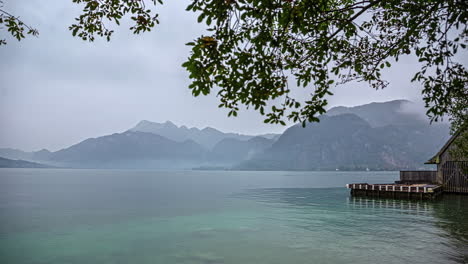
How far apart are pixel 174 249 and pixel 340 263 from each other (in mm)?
9277

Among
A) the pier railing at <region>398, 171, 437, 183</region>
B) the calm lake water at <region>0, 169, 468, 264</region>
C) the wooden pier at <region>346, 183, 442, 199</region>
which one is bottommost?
the calm lake water at <region>0, 169, 468, 264</region>

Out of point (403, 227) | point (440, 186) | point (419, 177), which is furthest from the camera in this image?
point (419, 177)

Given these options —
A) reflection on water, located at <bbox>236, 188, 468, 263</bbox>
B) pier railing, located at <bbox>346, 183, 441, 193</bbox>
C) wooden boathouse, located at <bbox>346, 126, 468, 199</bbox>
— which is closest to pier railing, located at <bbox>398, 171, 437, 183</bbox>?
wooden boathouse, located at <bbox>346, 126, 468, 199</bbox>

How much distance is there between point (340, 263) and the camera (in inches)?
634

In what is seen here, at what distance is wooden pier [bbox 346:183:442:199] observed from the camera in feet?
139

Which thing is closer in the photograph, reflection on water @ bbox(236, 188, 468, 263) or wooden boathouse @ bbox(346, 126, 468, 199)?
reflection on water @ bbox(236, 188, 468, 263)

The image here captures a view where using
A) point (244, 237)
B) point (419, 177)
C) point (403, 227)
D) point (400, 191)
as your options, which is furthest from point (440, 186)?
point (244, 237)

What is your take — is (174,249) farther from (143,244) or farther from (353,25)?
(353,25)

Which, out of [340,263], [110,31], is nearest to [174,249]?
[340,263]

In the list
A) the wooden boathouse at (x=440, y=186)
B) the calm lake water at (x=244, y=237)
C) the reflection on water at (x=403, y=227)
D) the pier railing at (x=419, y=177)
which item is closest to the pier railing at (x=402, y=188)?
the wooden boathouse at (x=440, y=186)

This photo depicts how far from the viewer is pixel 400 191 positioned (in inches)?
1797

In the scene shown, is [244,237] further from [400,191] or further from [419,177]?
[419,177]

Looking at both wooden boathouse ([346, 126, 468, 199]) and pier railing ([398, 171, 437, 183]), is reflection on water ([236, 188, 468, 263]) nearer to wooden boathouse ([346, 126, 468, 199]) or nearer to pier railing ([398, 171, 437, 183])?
wooden boathouse ([346, 126, 468, 199])

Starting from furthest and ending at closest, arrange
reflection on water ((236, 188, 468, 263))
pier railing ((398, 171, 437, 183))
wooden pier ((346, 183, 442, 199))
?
1. pier railing ((398, 171, 437, 183))
2. wooden pier ((346, 183, 442, 199))
3. reflection on water ((236, 188, 468, 263))
